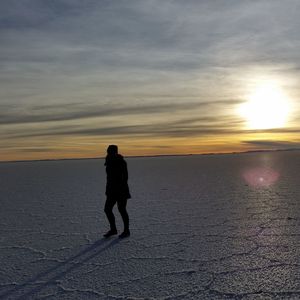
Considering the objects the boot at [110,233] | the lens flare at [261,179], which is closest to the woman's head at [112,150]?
the boot at [110,233]

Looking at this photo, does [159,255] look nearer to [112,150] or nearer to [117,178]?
[117,178]

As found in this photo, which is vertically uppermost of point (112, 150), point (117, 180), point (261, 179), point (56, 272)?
point (112, 150)

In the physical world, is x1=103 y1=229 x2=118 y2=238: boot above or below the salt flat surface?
above

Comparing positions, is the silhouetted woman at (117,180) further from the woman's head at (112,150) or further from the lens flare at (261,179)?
the lens flare at (261,179)

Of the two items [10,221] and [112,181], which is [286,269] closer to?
[112,181]

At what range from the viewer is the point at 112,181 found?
7.10 meters

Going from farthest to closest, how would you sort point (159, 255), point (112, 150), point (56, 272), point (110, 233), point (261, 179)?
1. point (261, 179)
2. point (110, 233)
3. point (112, 150)
4. point (159, 255)
5. point (56, 272)

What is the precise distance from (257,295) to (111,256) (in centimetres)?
241

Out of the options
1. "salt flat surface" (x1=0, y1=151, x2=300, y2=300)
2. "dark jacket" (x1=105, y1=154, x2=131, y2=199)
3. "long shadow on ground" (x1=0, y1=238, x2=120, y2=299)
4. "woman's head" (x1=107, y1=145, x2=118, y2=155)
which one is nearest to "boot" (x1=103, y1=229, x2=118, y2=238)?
"salt flat surface" (x1=0, y1=151, x2=300, y2=300)

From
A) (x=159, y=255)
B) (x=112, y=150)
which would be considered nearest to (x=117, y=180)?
(x=112, y=150)

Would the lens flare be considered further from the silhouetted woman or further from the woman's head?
the woman's head

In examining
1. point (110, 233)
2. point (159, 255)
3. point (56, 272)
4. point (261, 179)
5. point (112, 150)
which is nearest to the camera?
point (56, 272)

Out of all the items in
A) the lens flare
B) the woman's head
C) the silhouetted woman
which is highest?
the woman's head

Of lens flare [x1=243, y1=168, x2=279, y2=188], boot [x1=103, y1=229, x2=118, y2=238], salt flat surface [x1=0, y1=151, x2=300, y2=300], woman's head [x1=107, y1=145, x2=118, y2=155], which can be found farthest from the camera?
lens flare [x1=243, y1=168, x2=279, y2=188]
